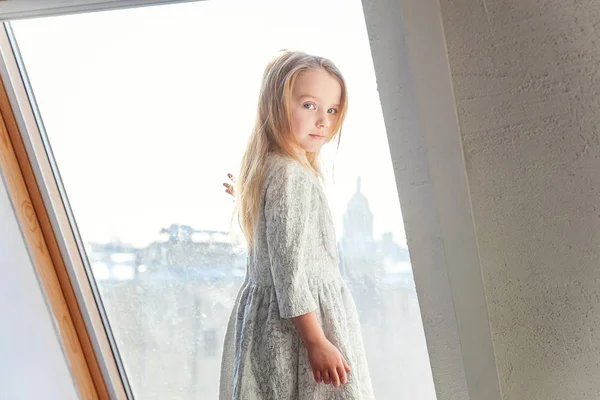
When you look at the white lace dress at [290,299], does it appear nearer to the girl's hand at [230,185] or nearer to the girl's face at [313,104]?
the girl's face at [313,104]

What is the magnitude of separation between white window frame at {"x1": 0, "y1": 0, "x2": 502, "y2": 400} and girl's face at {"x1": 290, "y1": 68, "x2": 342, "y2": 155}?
0.20m

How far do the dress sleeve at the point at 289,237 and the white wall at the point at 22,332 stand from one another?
2.12 feet

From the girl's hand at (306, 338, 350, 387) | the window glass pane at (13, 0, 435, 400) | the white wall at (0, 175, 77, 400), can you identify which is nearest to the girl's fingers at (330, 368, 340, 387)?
the girl's hand at (306, 338, 350, 387)

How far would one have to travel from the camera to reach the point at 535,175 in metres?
1.36

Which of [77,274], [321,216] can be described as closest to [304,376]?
[321,216]

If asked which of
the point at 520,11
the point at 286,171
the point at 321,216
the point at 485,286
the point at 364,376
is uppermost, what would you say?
the point at 520,11

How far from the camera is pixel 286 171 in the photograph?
157cm

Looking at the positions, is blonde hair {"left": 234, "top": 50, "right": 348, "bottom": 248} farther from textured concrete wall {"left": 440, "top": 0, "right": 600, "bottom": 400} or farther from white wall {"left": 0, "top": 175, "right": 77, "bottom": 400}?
white wall {"left": 0, "top": 175, "right": 77, "bottom": 400}

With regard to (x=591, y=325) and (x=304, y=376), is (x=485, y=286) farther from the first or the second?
(x=304, y=376)

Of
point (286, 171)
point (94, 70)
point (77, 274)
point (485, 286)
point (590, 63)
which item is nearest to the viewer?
point (590, 63)

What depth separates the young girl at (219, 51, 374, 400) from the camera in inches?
60.3

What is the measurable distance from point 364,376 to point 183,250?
0.54 meters

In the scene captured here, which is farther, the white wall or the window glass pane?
the white wall

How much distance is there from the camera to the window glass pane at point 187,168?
1678mm
